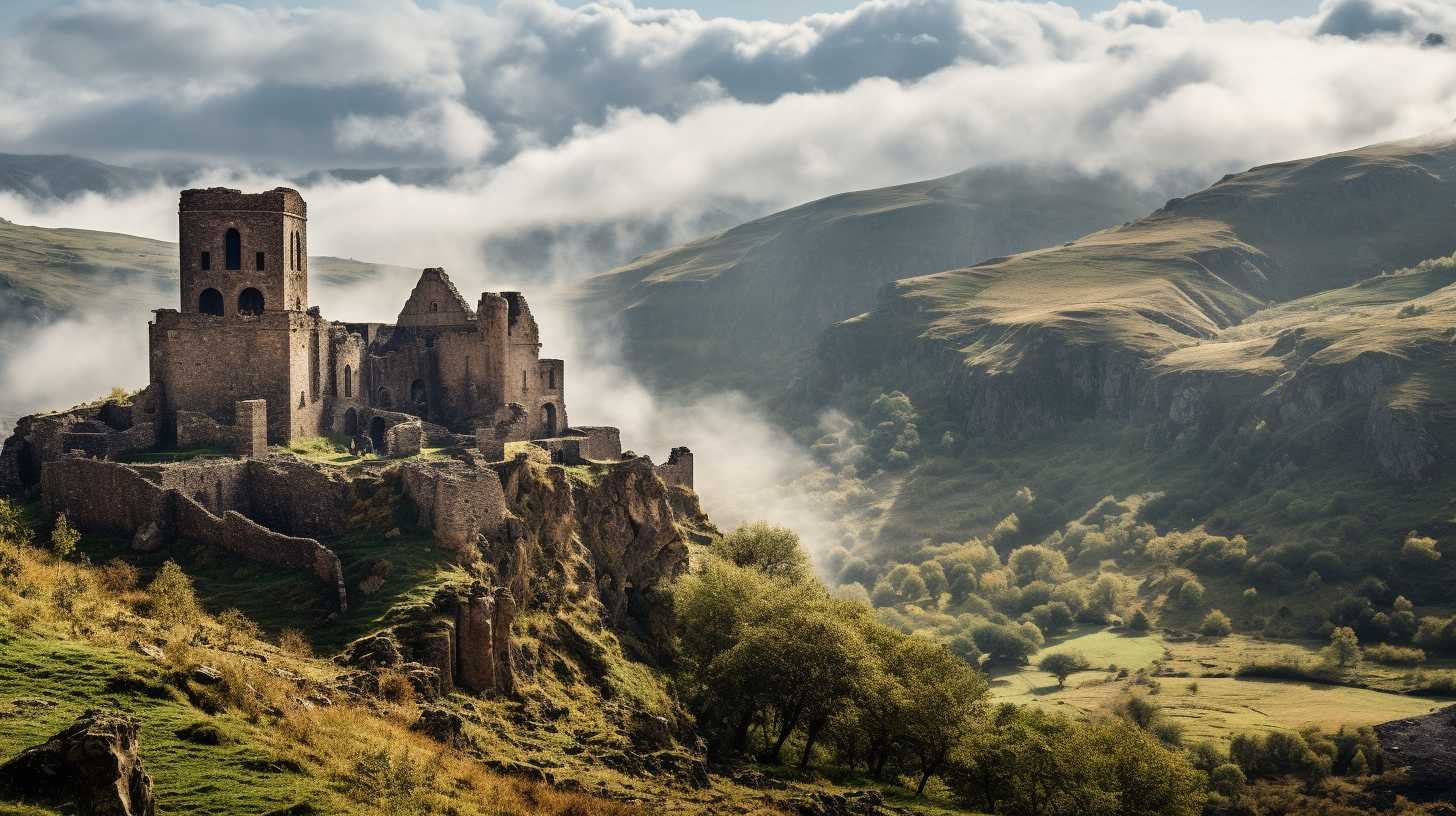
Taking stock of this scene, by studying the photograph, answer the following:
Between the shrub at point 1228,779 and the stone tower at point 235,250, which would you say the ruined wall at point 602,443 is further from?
the shrub at point 1228,779

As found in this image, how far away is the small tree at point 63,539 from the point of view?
62.4m

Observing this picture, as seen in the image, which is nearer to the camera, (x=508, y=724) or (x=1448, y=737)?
(x=508, y=724)

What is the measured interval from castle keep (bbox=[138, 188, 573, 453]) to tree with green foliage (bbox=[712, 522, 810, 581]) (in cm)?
1618

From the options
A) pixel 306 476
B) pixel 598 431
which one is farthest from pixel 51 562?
pixel 598 431

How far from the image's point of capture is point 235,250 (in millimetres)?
92688

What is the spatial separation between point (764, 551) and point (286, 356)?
3396 centimetres

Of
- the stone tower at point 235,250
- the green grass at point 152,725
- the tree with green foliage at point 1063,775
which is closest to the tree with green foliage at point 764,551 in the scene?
the tree with green foliage at point 1063,775

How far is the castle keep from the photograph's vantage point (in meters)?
87.6

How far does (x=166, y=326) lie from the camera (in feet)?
289

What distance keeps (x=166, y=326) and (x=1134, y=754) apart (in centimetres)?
6320

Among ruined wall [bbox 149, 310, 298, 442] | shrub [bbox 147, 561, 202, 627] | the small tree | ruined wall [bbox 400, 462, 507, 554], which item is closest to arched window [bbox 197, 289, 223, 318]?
ruined wall [bbox 149, 310, 298, 442]

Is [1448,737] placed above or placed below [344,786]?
below

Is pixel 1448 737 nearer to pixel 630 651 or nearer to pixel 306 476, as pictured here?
pixel 630 651

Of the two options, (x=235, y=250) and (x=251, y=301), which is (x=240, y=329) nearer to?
(x=251, y=301)
